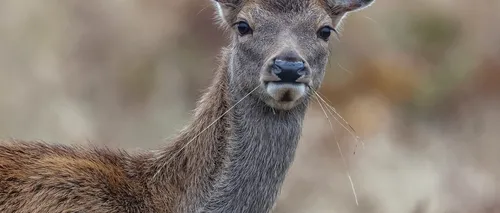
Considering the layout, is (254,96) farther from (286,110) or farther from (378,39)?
(378,39)

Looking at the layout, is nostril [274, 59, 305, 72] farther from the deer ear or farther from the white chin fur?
the deer ear

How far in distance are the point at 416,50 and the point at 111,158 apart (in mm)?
9002

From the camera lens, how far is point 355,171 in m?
14.7

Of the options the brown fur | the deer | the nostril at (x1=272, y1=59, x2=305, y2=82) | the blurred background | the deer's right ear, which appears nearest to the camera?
the nostril at (x1=272, y1=59, x2=305, y2=82)

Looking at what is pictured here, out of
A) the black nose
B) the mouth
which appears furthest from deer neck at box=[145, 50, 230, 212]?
the black nose

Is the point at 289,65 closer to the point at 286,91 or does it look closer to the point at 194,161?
the point at 286,91

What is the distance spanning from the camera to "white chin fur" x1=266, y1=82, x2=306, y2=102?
29.1 feet

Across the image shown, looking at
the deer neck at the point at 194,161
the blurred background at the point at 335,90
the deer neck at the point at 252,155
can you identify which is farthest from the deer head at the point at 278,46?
the blurred background at the point at 335,90

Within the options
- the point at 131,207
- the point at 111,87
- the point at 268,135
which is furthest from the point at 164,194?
the point at 111,87

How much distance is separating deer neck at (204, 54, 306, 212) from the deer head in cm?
13

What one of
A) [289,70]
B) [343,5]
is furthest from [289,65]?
[343,5]

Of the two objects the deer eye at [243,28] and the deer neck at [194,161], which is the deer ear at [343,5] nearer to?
the deer eye at [243,28]

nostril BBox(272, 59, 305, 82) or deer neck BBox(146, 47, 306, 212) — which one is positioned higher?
nostril BBox(272, 59, 305, 82)

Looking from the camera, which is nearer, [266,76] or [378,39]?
[266,76]
